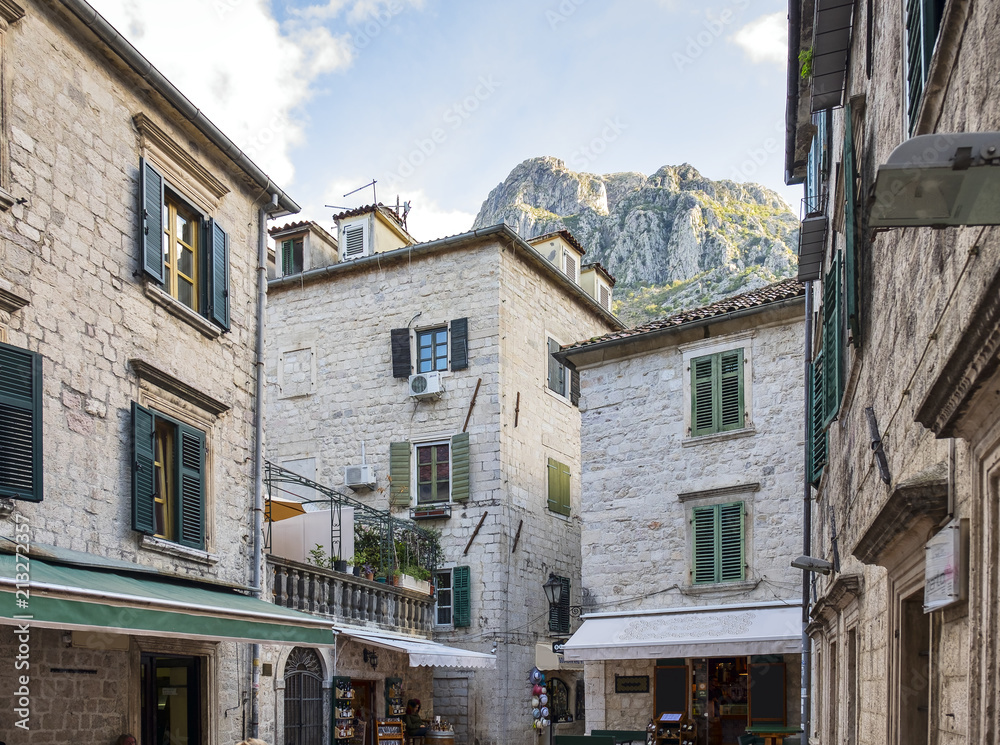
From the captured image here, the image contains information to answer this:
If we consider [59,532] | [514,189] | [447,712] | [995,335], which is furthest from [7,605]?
[514,189]

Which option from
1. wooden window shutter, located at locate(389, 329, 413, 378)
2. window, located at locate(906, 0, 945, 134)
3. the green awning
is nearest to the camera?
window, located at locate(906, 0, 945, 134)

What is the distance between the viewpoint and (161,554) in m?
11.4

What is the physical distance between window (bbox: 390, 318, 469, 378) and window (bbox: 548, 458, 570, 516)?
351cm

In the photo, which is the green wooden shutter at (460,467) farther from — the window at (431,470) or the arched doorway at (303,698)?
the arched doorway at (303,698)

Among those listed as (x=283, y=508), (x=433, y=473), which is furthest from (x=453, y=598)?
(x=283, y=508)

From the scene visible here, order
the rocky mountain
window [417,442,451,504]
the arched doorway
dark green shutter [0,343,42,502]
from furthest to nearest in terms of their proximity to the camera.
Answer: the rocky mountain, window [417,442,451,504], the arched doorway, dark green shutter [0,343,42,502]

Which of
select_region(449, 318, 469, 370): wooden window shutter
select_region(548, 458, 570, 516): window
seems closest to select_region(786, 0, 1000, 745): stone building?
select_region(449, 318, 469, 370): wooden window shutter

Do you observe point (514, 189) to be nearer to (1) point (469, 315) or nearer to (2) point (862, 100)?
(1) point (469, 315)

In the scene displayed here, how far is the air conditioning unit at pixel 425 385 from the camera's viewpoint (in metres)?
21.8

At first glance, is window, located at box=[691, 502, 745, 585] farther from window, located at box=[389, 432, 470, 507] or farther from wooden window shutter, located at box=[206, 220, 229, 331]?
wooden window shutter, located at box=[206, 220, 229, 331]

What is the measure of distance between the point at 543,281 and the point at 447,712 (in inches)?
382

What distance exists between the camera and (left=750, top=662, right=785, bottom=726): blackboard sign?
16.3 meters

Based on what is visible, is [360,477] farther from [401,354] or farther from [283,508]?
[283,508]

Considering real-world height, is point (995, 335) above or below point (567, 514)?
above
